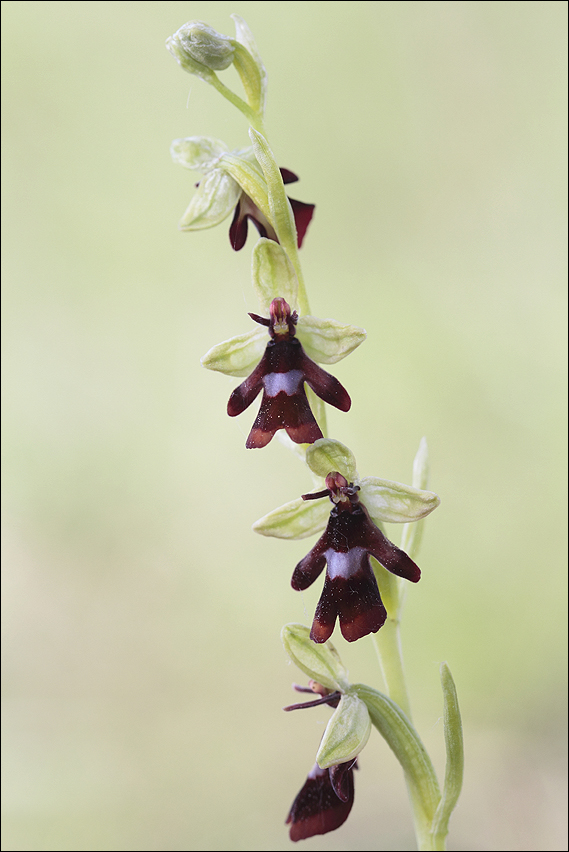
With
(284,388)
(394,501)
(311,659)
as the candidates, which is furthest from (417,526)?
(284,388)

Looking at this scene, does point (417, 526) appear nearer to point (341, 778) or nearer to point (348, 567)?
point (348, 567)

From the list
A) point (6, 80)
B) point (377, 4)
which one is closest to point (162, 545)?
point (6, 80)

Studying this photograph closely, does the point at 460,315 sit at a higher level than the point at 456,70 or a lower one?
lower

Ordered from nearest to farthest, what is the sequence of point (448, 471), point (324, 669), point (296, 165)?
1. point (324, 669)
2. point (448, 471)
3. point (296, 165)

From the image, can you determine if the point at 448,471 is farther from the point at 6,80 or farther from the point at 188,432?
the point at 6,80

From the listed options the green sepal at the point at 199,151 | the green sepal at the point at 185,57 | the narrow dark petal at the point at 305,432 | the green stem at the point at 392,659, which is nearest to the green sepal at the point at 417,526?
the green stem at the point at 392,659

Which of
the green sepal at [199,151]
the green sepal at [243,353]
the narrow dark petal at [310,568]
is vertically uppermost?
the green sepal at [199,151]

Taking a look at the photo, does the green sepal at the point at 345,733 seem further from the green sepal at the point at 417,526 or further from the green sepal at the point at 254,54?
the green sepal at the point at 254,54
